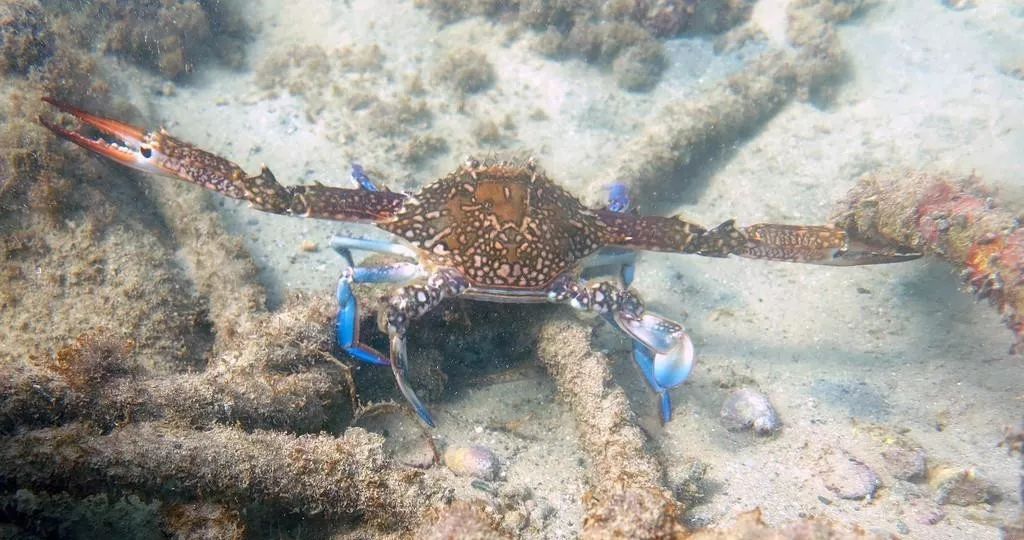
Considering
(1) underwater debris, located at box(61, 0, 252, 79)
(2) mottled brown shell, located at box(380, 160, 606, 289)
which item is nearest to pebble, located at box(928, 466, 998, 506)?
(2) mottled brown shell, located at box(380, 160, 606, 289)

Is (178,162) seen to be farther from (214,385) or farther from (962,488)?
(962,488)

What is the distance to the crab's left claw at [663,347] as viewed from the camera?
17.0ft

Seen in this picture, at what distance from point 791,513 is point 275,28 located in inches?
475

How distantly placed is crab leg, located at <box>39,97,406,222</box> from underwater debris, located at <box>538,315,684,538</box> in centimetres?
207

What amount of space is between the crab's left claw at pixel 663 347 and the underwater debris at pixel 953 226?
241 centimetres

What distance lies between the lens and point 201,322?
5.58 m

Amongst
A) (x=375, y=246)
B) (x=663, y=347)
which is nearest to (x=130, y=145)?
(x=375, y=246)

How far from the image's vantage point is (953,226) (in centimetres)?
495

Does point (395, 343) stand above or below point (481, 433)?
above

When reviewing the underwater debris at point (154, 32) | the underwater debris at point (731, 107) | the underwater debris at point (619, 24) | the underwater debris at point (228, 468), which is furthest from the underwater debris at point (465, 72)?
the underwater debris at point (228, 468)

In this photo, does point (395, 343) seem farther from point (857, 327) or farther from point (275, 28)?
point (275, 28)

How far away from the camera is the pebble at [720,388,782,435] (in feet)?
17.4

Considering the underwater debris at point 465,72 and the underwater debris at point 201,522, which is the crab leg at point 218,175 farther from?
the underwater debris at point 465,72

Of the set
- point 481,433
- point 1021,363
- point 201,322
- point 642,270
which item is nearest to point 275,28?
point 201,322
